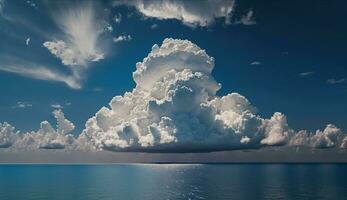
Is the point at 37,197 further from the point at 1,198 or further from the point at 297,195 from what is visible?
the point at 297,195

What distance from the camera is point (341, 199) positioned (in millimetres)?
112750

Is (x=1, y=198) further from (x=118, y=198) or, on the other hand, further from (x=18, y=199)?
(x=118, y=198)

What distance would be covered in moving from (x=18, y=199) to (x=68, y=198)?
16.2m

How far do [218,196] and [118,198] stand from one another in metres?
33.1

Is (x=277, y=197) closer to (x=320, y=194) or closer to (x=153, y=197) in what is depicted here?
(x=320, y=194)

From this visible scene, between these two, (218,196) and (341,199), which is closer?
(341,199)

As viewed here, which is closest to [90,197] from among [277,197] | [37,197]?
[37,197]

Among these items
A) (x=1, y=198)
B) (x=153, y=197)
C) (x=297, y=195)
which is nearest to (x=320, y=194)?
(x=297, y=195)

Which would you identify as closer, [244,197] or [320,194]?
[244,197]

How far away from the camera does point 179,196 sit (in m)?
122

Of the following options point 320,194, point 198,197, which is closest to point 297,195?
point 320,194

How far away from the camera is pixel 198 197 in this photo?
11806cm

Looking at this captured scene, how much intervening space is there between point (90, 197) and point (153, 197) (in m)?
21.3

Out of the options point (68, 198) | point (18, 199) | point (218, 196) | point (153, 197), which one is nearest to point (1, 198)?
point (18, 199)
